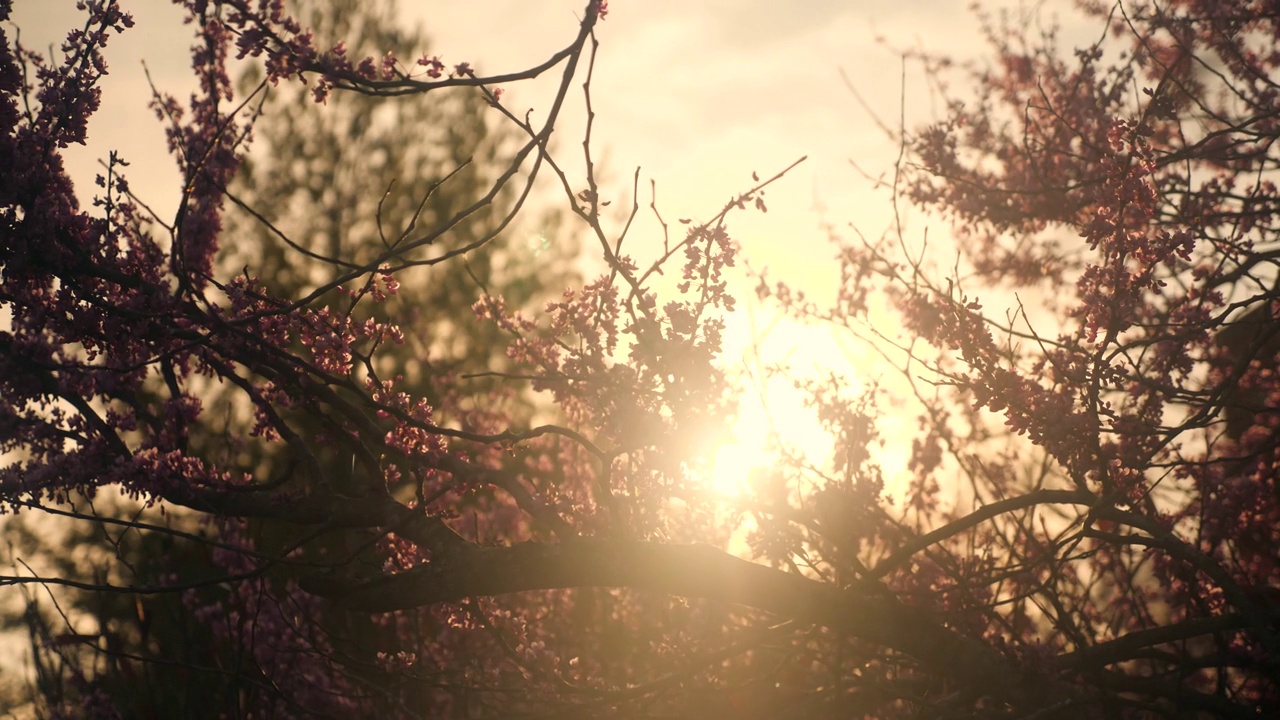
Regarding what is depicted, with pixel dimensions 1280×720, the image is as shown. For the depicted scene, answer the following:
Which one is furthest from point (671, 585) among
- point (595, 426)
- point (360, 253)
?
point (360, 253)

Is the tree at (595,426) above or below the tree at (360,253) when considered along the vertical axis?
below

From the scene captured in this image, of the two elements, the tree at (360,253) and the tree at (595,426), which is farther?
the tree at (360,253)

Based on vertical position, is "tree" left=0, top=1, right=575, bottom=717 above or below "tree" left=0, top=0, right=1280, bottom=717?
above

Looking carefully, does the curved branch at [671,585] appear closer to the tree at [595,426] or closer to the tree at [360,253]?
the tree at [595,426]

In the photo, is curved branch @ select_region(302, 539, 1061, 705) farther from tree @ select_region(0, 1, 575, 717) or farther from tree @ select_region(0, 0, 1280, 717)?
tree @ select_region(0, 1, 575, 717)

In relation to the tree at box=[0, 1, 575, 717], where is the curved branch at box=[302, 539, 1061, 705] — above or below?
below

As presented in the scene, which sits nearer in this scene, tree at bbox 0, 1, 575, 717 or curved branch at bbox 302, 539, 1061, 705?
curved branch at bbox 302, 539, 1061, 705

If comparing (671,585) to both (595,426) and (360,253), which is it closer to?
(595,426)

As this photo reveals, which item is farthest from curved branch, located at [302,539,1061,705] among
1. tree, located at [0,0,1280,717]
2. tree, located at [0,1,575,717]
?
tree, located at [0,1,575,717]

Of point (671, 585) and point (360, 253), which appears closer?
point (671, 585)

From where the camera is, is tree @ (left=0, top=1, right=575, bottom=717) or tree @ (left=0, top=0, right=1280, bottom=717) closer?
tree @ (left=0, top=0, right=1280, bottom=717)

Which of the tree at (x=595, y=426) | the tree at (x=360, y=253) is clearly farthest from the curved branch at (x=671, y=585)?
the tree at (x=360, y=253)

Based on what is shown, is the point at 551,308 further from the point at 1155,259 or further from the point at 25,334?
the point at 1155,259

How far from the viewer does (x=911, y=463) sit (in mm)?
8883
